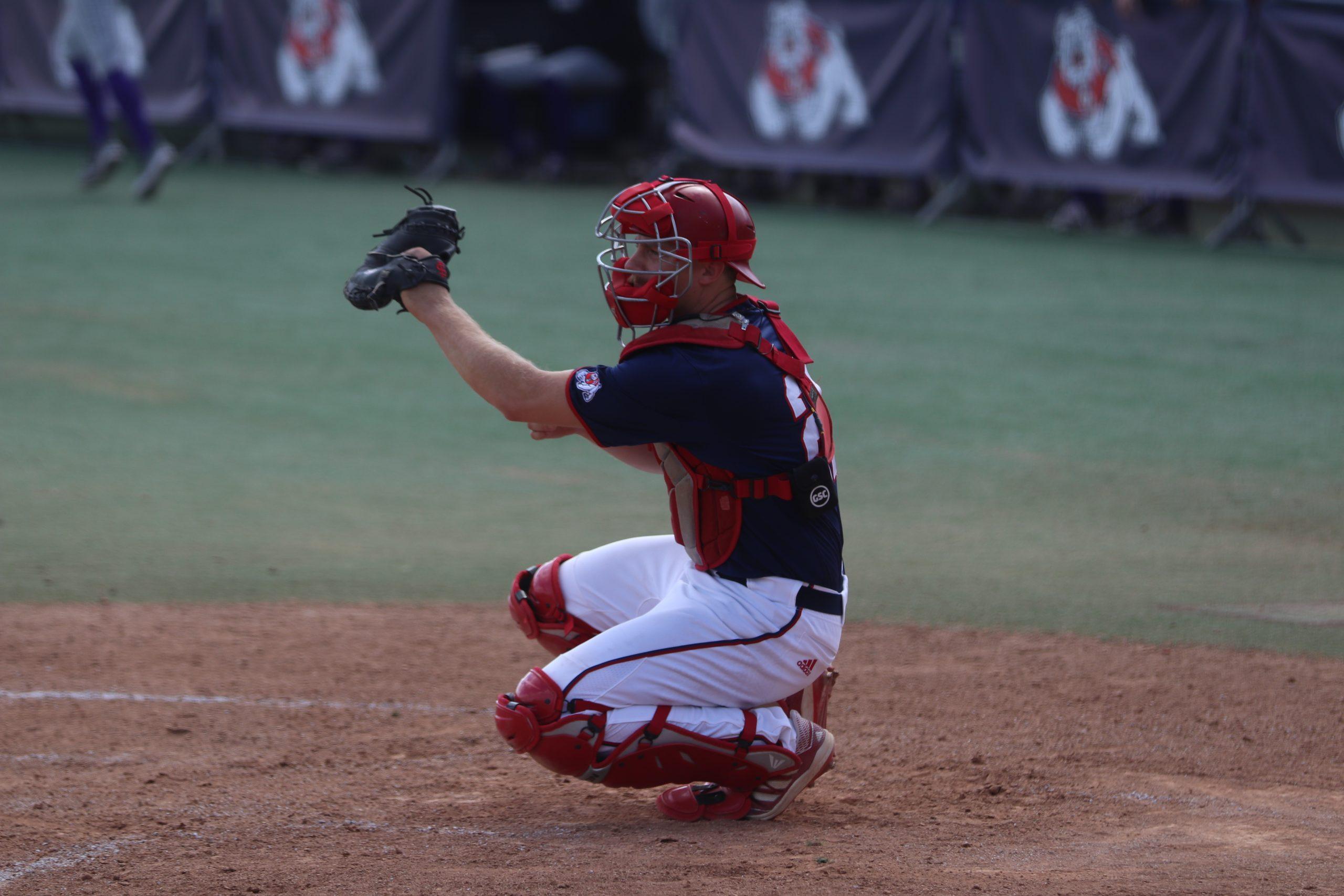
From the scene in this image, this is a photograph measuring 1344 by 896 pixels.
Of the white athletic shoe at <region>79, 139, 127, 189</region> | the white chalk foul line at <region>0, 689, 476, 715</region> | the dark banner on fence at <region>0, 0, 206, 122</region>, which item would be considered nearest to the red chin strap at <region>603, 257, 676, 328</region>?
the white chalk foul line at <region>0, 689, 476, 715</region>

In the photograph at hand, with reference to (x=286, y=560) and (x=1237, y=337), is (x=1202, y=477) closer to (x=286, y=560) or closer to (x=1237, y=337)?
(x=1237, y=337)

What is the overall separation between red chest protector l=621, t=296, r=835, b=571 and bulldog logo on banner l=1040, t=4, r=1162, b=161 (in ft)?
36.6

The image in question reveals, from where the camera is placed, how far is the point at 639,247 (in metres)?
3.44

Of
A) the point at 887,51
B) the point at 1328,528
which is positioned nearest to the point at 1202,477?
the point at 1328,528

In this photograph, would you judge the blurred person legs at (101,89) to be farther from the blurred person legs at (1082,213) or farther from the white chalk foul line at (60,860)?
the white chalk foul line at (60,860)

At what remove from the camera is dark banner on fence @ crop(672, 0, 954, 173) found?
49.3 ft

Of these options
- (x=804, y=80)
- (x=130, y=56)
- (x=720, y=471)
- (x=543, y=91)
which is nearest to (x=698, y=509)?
(x=720, y=471)

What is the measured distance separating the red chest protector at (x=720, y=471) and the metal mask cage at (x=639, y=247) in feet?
0.29

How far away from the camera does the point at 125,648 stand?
181 inches

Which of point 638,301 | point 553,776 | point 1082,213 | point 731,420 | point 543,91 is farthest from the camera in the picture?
point 543,91

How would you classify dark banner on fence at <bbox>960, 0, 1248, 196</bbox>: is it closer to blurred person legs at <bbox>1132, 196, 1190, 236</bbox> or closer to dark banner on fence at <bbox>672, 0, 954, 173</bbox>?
dark banner on fence at <bbox>672, 0, 954, 173</bbox>

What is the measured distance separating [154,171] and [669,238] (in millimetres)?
11899

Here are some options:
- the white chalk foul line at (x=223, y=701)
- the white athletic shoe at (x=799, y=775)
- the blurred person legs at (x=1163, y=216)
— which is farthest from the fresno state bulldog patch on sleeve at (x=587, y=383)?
the blurred person legs at (x=1163, y=216)

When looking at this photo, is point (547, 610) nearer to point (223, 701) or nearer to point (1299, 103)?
point (223, 701)
